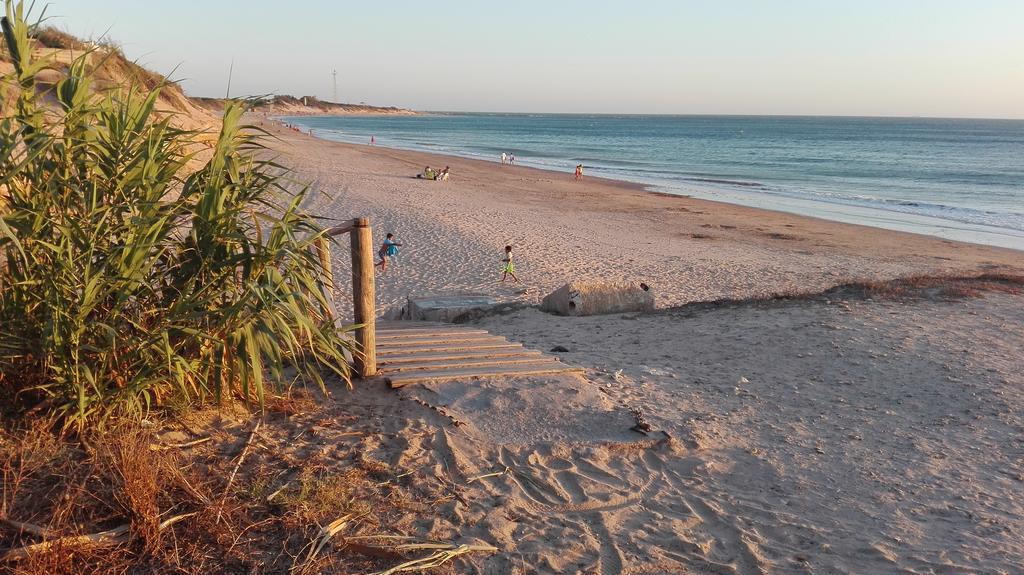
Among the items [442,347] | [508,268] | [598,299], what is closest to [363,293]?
[442,347]

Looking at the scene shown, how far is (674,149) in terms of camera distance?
6669 cm

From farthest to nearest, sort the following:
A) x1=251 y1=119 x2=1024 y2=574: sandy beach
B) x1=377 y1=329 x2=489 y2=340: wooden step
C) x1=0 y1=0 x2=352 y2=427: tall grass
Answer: x1=377 y1=329 x2=489 y2=340: wooden step
x1=0 y1=0 x2=352 y2=427: tall grass
x1=251 y1=119 x2=1024 y2=574: sandy beach

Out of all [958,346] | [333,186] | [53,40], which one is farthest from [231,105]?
[53,40]

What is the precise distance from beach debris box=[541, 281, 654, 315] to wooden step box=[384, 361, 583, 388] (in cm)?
321

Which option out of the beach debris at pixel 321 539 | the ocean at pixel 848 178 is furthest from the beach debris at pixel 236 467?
the ocean at pixel 848 178

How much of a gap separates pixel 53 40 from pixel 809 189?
30359 millimetres

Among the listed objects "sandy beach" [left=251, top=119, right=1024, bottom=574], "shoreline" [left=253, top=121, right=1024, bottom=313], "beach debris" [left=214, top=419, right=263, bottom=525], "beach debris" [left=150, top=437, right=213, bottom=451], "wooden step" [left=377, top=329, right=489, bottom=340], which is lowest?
"shoreline" [left=253, top=121, right=1024, bottom=313]

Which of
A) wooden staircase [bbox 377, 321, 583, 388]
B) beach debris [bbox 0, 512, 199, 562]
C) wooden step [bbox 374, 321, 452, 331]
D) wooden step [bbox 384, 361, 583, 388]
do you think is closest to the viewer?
Answer: beach debris [bbox 0, 512, 199, 562]

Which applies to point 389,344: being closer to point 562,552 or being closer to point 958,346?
point 562,552

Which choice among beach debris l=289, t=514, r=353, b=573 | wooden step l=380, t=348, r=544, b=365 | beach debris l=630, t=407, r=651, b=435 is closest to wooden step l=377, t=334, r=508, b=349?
wooden step l=380, t=348, r=544, b=365

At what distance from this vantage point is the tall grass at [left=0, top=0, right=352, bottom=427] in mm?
3861

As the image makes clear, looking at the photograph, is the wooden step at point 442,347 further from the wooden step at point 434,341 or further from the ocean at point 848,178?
the ocean at point 848,178

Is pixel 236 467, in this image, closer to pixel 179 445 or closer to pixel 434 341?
pixel 179 445

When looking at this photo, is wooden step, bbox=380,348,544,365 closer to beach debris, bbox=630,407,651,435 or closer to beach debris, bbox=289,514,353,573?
beach debris, bbox=630,407,651,435
